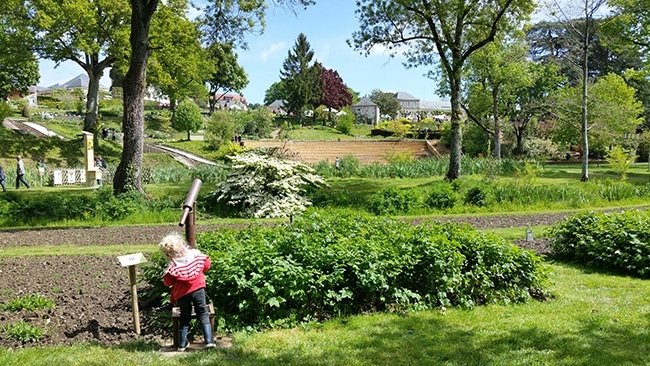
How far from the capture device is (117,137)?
40.5 metres

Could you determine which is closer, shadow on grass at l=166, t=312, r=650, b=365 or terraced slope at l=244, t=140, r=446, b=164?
shadow on grass at l=166, t=312, r=650, b=365

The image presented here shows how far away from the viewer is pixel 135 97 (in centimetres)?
1473

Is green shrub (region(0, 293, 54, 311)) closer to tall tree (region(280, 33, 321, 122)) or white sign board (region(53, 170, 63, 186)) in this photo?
white sign board (region(53, 170, 63, 186))

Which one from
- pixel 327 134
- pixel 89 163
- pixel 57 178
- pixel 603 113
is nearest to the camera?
pixel 89 163

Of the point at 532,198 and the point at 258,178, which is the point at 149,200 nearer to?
the point at 258,178

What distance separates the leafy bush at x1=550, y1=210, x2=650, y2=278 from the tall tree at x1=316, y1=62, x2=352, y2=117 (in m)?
68.5

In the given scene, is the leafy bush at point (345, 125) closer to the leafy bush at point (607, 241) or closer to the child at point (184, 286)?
the leafy bush at point (607, 241)

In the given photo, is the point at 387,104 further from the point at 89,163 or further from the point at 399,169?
the point at 89,163

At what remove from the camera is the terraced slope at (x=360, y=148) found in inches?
1511

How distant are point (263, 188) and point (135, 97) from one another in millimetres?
4617

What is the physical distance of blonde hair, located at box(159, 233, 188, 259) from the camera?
458 cm

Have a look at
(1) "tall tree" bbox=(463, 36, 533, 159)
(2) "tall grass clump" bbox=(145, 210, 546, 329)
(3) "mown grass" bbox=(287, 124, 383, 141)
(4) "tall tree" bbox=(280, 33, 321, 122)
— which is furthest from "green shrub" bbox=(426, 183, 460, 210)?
(4) "tall tree" bbox=(280, 33, 321, 122)

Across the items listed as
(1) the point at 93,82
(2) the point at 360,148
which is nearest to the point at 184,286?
(1) the point at 93,82

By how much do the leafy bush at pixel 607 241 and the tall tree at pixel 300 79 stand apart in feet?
210
